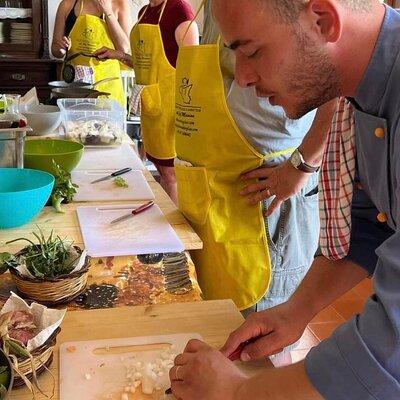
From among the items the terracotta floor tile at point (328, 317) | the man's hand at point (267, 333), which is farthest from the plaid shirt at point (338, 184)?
the terracotta floor tile at point (328, 317)

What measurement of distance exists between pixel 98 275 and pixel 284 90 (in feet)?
1.64

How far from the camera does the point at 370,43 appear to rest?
0.70 meters

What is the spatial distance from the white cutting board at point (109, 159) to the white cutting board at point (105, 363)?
93 cm

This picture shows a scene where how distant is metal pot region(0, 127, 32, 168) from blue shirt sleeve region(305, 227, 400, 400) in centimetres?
98

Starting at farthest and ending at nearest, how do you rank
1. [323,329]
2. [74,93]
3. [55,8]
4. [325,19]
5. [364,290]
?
[55,8] → [364,290] → [323,329] → [74,93] → [325,19]

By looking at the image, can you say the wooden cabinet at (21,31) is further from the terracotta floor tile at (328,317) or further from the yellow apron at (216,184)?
the yellow apron at (216,184)

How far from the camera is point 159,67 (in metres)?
2.39

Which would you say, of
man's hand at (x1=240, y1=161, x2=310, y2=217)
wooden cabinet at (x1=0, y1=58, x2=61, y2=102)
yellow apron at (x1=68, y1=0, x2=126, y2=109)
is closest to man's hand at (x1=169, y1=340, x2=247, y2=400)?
man's hand at (x1=240, y1=161, x2=310, y2=217)

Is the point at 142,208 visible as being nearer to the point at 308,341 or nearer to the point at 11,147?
the point at 11,147

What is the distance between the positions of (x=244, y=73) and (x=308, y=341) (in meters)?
1.77

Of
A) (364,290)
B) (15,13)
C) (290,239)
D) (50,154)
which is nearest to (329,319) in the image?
(364,290)

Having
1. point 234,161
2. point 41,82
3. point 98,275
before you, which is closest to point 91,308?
point 98,275

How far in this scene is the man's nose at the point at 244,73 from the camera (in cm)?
78

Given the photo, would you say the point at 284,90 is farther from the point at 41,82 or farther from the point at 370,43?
the point at 41,82
